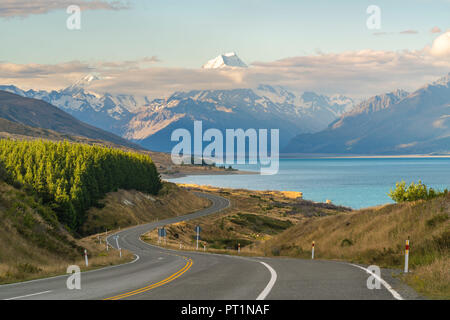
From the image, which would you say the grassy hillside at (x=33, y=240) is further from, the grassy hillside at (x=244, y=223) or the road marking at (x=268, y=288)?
the grassy hillside at (x=244, y=223)

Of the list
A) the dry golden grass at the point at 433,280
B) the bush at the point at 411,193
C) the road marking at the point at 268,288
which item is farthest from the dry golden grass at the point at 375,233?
the bush at the point at 411,193

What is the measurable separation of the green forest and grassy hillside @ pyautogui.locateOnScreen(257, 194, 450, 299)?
46593 mm

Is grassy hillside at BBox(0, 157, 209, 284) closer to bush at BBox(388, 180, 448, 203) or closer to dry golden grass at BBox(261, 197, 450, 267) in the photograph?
dry golden grass at BBox(261, 197, 450, 267)

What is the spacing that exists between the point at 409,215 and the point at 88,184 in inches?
3151

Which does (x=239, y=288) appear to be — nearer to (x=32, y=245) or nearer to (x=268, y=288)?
(x=268, y=288)

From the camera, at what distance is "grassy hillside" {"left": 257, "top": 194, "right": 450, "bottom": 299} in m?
14.2

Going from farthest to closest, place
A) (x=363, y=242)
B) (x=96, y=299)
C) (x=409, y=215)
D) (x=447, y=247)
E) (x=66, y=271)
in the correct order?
(x=363, y=242)
(x=409, y=215)
(x=66, y=271)
(x=447, y=247)
(x=96, y=299)

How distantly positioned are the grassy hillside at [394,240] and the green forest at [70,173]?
46.6m

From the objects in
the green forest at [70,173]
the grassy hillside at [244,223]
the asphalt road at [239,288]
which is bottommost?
the grassy hillside at [244,223]

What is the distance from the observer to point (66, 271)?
2256 cm

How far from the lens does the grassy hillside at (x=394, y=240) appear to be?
1421 centimetres

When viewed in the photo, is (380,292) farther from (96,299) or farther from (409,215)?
(409,215)

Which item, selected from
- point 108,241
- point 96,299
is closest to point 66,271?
point 96,299

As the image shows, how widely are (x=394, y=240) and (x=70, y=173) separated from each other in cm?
7949
